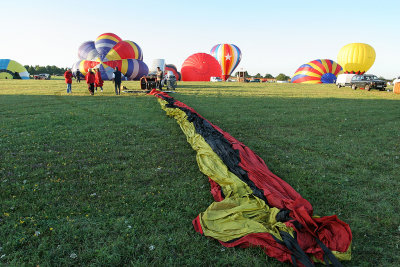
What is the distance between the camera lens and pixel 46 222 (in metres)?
3.36

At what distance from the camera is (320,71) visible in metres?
40.2

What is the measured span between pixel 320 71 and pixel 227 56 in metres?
14.3

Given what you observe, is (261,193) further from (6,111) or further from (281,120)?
(6,111)

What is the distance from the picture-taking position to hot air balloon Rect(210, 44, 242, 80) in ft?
147

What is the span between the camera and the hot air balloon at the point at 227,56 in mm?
44844

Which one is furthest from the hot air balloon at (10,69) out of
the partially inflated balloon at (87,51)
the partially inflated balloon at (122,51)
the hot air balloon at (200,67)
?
the hot air balloon at (200,67)

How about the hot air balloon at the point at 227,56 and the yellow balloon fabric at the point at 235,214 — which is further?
the hot air balloon at the point at 227,56

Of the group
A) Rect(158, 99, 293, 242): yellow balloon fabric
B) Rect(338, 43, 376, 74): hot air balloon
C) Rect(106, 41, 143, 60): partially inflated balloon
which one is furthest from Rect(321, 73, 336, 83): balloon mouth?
Rect(158, 99, 293, 242): yellow balloon fabric

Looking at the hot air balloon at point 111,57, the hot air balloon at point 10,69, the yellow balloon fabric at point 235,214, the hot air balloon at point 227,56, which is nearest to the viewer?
the yellow balloon fabric at point 235,214

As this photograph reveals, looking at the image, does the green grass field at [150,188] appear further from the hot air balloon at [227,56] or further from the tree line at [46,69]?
the tree line at [46,69]

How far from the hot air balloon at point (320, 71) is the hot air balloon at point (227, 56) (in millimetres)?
10814

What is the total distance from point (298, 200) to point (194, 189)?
5.06ft

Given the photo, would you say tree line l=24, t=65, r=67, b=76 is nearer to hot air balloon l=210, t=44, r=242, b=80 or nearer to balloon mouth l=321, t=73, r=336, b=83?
hot air balloon l=210, t=44, r=242, b=80

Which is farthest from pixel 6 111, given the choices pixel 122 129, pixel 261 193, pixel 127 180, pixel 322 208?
pixel 322 208
